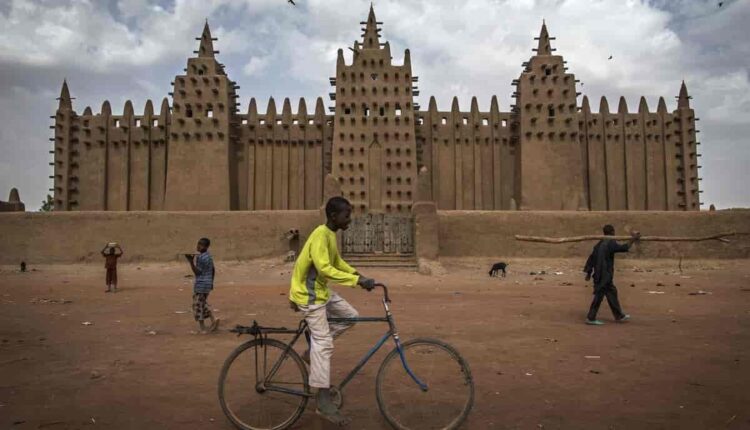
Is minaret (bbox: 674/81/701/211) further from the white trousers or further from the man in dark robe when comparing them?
the white trousers

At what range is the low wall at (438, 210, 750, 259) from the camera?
71.4 ft

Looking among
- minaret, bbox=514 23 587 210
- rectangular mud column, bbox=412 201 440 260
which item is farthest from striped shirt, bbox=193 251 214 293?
minaret, bbox=514 23 587 210

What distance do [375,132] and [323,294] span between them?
23542 mm


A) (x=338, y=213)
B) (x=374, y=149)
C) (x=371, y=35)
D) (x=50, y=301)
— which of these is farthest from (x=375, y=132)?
(x=338, y=213)

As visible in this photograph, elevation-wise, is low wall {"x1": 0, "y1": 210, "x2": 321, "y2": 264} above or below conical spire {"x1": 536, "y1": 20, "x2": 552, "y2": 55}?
below

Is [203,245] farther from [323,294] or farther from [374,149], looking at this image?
[374,149]

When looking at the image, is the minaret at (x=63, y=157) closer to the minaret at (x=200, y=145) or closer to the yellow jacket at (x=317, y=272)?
the minaret at (x=200, y=145)

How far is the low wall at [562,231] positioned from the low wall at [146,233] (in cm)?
567

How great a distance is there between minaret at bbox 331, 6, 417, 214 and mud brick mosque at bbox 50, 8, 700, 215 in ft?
0.17

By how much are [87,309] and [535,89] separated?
23.4m

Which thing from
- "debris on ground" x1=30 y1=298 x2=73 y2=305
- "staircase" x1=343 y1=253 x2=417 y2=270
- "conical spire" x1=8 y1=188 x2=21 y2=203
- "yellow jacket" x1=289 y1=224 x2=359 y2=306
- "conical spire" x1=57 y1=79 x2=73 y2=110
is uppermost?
"conical spire" x1=57 y1=79 x2=73 y2=110

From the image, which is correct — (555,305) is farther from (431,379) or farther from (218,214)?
(218,214)

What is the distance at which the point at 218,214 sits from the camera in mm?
22141

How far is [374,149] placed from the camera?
2764 cm
